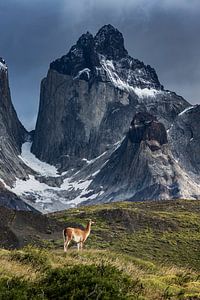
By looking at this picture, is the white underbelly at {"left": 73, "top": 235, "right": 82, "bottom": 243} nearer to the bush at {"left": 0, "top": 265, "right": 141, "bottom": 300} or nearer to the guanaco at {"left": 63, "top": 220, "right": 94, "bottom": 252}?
the guanaco at {"left": 63, "top": 220, "right": 94, "bottom": 252}

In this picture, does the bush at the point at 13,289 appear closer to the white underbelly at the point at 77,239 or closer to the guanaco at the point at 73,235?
the guanaco at the point at 73,235

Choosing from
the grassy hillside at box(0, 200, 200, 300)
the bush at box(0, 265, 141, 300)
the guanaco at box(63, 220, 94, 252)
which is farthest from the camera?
the guanaco at box(63, 220, 94, 252)

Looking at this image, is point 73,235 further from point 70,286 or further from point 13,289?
point 13,289

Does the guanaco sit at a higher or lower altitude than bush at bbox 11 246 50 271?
higher

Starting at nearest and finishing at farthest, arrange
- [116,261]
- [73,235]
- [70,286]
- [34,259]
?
[70,286] → [34,259] → [116,261] → [73,235]

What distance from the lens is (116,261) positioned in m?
21.3

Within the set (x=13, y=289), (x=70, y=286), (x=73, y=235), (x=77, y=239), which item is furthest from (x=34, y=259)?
(x=77, y=239)

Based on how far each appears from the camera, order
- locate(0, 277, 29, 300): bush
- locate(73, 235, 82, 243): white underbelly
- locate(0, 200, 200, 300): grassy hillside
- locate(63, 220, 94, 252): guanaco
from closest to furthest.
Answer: locate(0, 277, 29, 300): bush < locate(0, 200, 200, 300): grassy hillside < locate(63, 220, 94, 252): guanaco < locate(73, 235, 82, 243): white underbelly

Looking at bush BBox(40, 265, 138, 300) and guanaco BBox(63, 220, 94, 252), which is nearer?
bush BBox(40, 265, 138, 300)

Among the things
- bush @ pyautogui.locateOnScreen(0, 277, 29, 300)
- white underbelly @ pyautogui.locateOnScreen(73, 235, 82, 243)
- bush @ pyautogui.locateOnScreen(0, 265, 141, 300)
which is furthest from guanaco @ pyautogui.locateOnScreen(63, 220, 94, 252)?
bush @ pyautogui.locateOnScreen(0, 277, 29, 300)

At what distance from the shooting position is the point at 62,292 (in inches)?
498

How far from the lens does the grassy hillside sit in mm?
12750

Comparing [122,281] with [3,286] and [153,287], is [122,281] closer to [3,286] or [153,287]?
[153,287]

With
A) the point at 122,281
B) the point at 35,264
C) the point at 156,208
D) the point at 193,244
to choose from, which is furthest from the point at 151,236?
the point at 122,281
